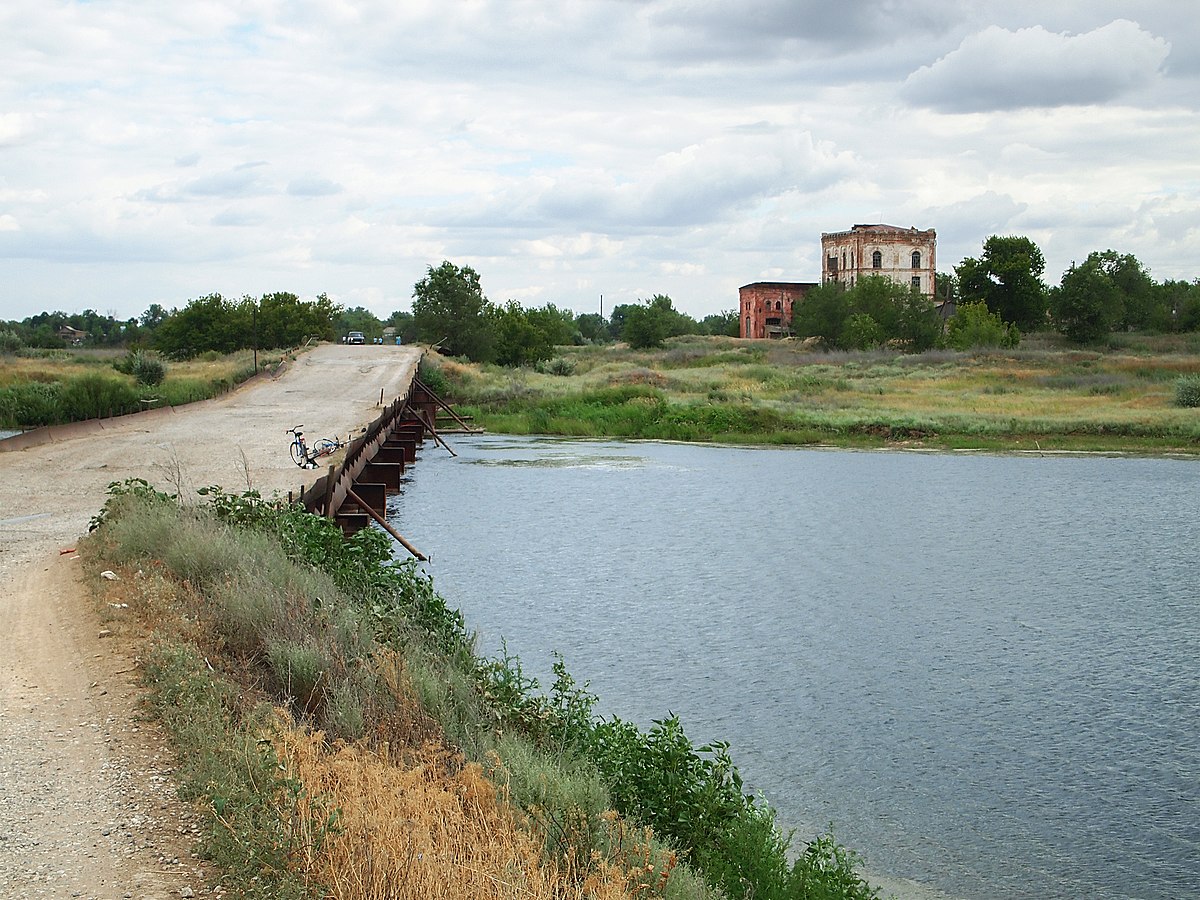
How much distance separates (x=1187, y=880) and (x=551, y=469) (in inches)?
1029

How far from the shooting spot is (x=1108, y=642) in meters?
14.7

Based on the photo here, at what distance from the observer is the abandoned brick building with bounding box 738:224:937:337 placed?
112 metres

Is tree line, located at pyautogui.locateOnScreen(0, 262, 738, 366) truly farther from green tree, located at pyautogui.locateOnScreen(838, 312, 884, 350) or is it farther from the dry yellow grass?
the dry yellow grass

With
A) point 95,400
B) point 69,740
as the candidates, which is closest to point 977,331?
point 95,400

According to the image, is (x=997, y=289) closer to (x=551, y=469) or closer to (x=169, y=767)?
(x=551, y=469)

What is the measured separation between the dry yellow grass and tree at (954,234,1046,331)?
9981 centimetres

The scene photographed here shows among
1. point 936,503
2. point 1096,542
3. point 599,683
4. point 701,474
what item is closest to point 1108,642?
point 599,683

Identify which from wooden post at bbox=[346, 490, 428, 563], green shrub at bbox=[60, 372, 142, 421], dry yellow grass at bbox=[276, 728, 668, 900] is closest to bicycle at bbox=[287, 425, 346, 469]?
wooden post at bbox=[346, 490, 428, 563]

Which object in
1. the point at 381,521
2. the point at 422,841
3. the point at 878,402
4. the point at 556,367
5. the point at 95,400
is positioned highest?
the point at 556,367

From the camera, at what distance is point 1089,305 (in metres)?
89.6

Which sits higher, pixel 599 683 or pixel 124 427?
pixel 124 427

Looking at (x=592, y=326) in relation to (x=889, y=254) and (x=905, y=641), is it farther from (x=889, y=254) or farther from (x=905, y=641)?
Result: (x=905, y=641)

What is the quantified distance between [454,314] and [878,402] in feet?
96.7

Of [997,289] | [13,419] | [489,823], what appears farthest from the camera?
[997,289]
